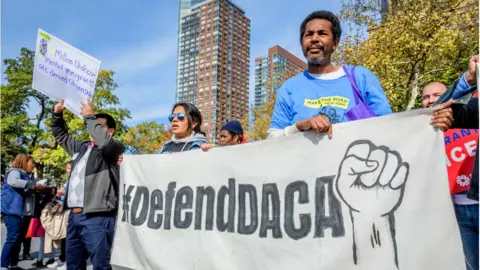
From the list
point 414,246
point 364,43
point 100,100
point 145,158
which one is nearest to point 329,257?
point 414,246

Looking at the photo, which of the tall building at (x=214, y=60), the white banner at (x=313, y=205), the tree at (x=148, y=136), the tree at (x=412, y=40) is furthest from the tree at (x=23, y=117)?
the tall building at (x=214, y=60)

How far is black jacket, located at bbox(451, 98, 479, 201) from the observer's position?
1.85 meters

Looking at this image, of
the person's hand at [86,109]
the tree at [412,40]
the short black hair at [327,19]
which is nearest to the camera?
the short black hair at [327,19]

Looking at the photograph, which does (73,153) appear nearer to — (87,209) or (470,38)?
(87,209)

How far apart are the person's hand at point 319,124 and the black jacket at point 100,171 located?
6.01ft

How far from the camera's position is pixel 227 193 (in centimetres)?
248

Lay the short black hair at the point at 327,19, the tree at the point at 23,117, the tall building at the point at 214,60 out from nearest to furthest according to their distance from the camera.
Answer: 1. the short black hair at the point at 327,19
2. the tree at the point at 23,117
3. the tall building at the point at 214,60

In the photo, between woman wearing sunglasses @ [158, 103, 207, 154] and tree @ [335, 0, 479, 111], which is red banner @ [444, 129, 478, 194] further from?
tree @ [335, 0, 479, 111]

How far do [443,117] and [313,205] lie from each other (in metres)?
0.78

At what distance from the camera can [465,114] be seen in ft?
6.13

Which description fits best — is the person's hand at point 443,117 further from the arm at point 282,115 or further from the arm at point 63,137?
the arm at point 63,137

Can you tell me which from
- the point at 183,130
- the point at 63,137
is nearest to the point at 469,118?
the point at 183,130

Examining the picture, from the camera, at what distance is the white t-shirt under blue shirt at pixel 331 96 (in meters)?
2.10

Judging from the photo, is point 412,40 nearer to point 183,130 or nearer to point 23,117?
point 183,130
